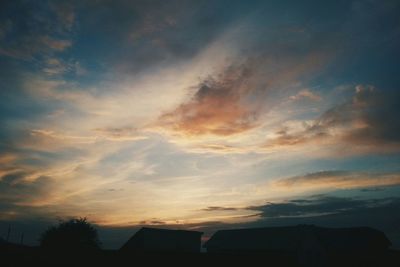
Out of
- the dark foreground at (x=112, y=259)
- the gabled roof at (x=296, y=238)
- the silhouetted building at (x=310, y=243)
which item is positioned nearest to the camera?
the dark foreground at (x=112, y=259)

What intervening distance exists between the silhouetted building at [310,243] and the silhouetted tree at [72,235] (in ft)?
81.6

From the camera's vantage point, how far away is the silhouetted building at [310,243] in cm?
5031

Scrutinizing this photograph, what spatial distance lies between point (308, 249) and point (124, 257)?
40.1m

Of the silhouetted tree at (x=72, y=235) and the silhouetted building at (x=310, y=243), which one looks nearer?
the silhouetted building at (x=310, y=243)

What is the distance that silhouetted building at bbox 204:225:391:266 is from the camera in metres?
50.3

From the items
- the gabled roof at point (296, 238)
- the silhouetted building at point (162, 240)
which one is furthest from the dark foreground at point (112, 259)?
the silhouetted building at point (162, 240)

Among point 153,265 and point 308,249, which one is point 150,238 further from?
point 153,265

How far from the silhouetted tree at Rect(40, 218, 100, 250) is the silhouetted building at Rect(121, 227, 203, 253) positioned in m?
8.64

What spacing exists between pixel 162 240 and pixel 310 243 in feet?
86.3

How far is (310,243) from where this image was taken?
51.3 m

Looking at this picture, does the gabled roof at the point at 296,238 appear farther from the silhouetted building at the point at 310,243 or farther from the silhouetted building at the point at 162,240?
the silhouetted building at the point at 162,240

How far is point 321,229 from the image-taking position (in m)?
55.7

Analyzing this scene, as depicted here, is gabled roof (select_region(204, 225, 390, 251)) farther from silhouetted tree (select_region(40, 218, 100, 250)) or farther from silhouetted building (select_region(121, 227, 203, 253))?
silhouetted tree (select_region(40, 218, 100, 250))

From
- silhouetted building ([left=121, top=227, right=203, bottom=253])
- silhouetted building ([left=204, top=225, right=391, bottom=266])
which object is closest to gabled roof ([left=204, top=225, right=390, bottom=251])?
silhouetted building ([left=204, top=225, right=391, bottom=266])
